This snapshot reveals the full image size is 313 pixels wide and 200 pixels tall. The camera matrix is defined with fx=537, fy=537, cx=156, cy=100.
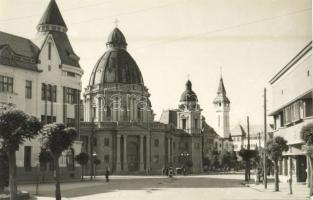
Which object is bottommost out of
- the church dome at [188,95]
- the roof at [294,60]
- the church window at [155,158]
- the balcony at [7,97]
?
the church window at [155,158]

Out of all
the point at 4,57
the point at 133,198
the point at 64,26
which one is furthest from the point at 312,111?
the point at 64,26

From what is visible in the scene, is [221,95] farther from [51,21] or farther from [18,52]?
[18,52]

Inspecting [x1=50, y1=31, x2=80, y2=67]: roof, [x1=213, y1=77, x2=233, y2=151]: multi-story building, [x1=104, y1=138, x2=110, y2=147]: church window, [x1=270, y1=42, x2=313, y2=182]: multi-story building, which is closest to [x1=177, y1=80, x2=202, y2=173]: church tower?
[x1=104, y1=138, x2=110, y2=147]: church window

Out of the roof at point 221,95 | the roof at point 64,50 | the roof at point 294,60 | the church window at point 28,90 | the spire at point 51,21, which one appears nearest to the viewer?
the roof at point 294,60

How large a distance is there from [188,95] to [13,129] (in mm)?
115095

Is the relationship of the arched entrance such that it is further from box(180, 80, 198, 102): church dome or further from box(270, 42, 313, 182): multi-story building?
box(270, 42, 313, 182): multi-story building

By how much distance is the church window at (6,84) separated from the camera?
51.3 meters

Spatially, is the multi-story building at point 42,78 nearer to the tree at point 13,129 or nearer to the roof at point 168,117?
the tree at point 13,129

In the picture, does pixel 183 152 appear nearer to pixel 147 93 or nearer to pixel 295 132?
pixel 147 93

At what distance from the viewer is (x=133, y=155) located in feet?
361

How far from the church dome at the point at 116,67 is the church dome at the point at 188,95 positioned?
21.2 metres

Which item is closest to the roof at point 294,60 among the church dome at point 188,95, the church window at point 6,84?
the church window at point 6,84

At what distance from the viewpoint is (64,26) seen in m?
66.1

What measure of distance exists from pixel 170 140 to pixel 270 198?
88.7 m
